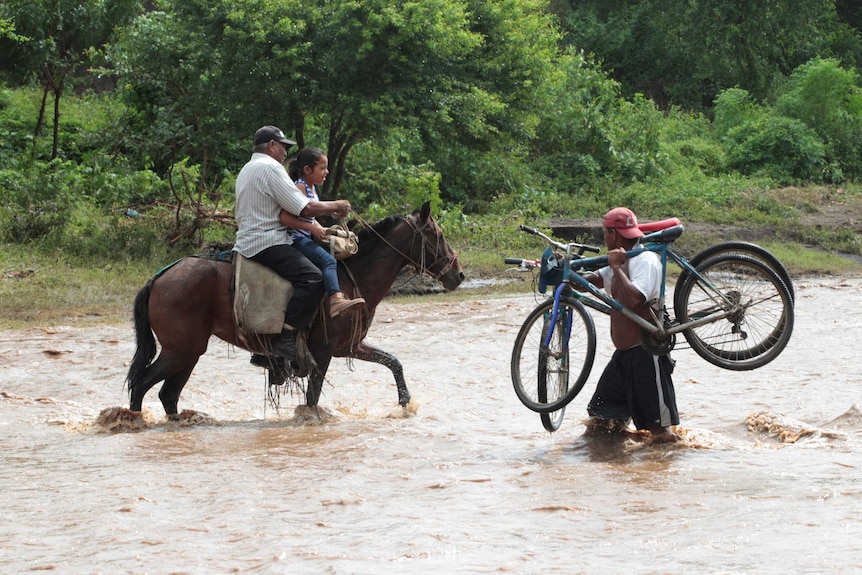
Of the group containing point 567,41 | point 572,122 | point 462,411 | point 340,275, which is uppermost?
point 567,41

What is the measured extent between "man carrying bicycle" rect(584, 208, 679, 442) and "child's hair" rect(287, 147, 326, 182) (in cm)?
254

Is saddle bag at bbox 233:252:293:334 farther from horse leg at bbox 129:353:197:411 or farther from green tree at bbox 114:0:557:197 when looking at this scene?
green tree at bbox 114:0:557:197

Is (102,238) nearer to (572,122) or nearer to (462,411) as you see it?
(462,411)

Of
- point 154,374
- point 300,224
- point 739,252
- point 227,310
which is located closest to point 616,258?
point 739,252

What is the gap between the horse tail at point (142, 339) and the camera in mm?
8891

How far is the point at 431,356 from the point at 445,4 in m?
7.85

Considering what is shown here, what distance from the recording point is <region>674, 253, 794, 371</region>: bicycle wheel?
7.32 m

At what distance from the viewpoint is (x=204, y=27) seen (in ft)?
59.7

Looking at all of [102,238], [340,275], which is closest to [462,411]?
[340,275]

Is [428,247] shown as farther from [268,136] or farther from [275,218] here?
[268,136]

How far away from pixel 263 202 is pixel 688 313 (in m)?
3.29

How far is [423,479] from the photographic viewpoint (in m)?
6.99

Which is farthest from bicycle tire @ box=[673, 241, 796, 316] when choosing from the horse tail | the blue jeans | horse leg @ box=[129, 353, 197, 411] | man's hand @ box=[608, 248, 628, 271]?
the horse tail

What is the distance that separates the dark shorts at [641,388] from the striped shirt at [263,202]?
8.83ft
